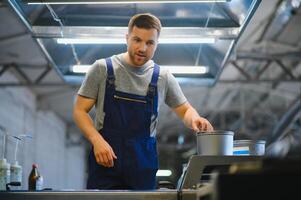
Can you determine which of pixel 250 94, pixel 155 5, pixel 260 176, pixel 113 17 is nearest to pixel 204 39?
pixel 155 5

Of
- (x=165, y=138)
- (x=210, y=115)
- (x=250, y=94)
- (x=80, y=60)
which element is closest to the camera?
(x=80, y=60)

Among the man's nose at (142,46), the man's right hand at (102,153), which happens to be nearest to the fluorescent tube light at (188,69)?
the man's nose at (142,46)

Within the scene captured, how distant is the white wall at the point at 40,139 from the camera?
7.54 metres

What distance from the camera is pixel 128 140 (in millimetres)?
2234

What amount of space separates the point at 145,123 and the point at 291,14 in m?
3.86

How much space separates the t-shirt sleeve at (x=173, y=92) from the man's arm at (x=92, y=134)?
15.8 inches

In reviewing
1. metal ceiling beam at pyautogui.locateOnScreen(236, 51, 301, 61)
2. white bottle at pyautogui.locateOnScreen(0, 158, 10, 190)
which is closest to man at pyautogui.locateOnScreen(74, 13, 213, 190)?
white bottle at pyautogui.locateOnScreen(0, 158, 10, 190)

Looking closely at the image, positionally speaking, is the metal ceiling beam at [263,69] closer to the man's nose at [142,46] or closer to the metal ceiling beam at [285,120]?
the metal ceiling beam at [285,120]

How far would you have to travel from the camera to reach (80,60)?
4773 millimetres

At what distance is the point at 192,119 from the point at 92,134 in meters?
0.53

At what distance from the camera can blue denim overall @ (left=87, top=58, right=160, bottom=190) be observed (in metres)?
2.18

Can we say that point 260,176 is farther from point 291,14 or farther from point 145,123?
point 291,14

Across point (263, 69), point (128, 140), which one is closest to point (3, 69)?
point (263, 69)

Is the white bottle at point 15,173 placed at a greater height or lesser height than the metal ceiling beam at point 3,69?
lesser
